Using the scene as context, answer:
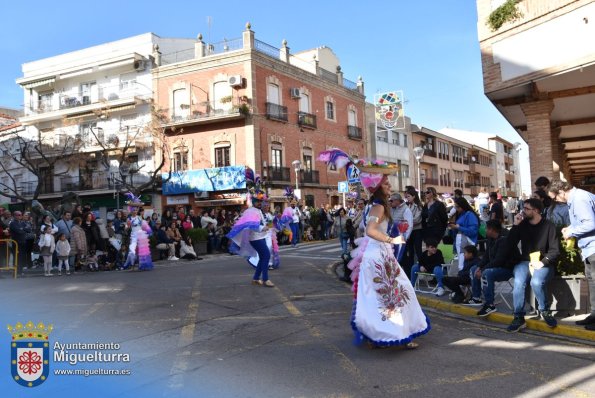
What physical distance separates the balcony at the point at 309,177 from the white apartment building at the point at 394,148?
7.54 m

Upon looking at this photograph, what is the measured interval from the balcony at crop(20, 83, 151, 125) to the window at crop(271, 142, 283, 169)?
9531mm

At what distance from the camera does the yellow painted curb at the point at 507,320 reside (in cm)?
587

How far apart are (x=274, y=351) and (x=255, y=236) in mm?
4499

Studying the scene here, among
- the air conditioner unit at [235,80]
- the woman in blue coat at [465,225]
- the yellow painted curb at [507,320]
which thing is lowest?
the yellow painted curb at [507,320]

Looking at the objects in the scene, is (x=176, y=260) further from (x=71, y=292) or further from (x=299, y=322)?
(x=299, y=322)

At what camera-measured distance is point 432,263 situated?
8.80 m

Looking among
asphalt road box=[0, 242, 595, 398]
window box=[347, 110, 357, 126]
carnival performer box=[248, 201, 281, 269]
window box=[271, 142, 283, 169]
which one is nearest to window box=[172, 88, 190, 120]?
window box=[271, 142, 283, 169]

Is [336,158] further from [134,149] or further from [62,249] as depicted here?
[134,149]

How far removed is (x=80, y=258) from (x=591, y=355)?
1248 centimetres

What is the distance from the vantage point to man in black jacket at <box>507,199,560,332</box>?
19.9 feet

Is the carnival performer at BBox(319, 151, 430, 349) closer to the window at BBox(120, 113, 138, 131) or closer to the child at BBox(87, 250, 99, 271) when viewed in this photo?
the child at BBox(87, 250, 99, 271)

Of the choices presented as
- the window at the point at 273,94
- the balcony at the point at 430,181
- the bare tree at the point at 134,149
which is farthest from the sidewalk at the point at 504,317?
the balcony at the point at 430,181

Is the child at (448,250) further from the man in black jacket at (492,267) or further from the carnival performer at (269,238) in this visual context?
the carnival performer at (269,238)

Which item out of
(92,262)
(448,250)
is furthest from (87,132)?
(448,250)
